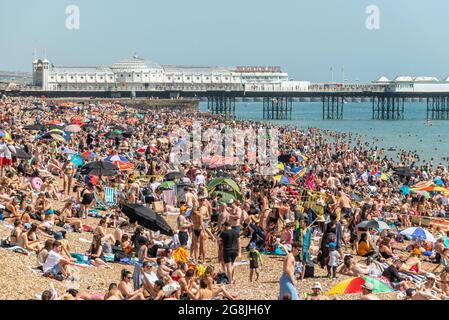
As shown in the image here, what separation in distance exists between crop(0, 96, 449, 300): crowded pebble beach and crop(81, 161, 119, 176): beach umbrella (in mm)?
32

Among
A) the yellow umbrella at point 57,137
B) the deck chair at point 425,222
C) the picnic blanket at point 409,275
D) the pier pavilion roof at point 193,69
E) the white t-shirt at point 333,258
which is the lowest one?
the deck chair at point 425,222

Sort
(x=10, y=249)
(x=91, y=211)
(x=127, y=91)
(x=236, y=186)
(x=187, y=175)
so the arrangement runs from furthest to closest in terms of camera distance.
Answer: (x=127, y=91) → (x=187, y=175) → (x=236, y=186) → (x=91, y=211) → (x=10, y=249)

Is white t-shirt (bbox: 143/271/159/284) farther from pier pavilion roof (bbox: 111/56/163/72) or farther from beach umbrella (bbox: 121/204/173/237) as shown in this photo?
pier pavilion roof (bbox: 111/56/163/72)

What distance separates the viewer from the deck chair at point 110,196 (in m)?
16.0

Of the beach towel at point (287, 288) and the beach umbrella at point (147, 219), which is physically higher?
the beach umbrella at point (147, 219)

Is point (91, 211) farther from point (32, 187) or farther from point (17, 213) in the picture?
point (17, 213)

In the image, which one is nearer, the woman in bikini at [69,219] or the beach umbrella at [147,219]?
the beach umbrella at [147,219]

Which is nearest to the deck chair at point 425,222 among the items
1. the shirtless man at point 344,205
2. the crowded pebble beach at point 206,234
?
the crowded pebble beach at point 206,234

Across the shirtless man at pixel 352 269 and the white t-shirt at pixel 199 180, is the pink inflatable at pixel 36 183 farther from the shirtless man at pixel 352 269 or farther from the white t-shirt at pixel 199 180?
the shirtless man at pixel 352 269

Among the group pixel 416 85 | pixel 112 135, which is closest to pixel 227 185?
pixel 112 135

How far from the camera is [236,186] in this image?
16.7 metres

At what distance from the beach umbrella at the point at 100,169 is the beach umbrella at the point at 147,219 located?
486 centimetres

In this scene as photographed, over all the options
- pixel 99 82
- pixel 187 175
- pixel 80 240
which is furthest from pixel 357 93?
pixel 80 240
